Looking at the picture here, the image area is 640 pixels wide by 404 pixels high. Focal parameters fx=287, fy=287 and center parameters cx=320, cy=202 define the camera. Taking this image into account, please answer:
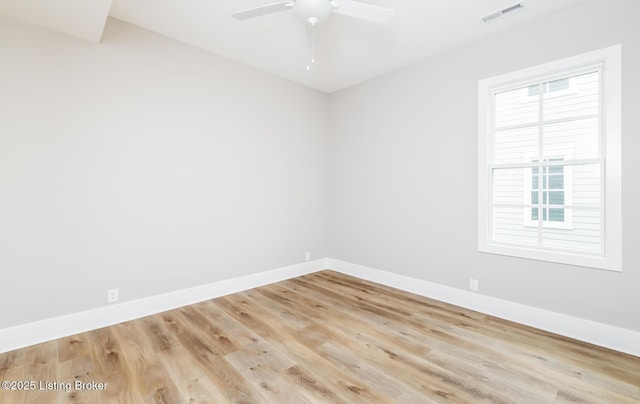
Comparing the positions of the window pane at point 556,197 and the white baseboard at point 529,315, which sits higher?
the window pane at point 556,197

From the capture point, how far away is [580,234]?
2.54 m

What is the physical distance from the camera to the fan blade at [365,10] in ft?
6.60

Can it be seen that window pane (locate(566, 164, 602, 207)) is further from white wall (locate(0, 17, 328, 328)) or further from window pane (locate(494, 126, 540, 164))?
white wall (locate(0, 17, 328, 328))

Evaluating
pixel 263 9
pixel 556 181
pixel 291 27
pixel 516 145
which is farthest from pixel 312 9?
pixel 556 181

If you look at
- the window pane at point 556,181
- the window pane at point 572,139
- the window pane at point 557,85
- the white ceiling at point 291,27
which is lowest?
the window pane at point 556,181

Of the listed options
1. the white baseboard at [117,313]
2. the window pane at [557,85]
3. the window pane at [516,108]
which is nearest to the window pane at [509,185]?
the window pane at [516,108]

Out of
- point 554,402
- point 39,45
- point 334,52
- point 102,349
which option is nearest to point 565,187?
point 554,402

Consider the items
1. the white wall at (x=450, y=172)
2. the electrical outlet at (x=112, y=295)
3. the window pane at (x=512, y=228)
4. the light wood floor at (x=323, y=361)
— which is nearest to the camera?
the light wood floor at (x=323, y=361)

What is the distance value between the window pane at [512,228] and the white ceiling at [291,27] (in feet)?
5.99

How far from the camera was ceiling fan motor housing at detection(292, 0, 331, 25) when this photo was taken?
6.45 ft

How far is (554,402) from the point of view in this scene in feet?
5.73

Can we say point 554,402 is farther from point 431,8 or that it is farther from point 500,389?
point 431,8

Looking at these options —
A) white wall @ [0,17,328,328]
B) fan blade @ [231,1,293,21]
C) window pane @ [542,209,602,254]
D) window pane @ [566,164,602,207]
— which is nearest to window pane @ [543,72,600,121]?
window pane @ [566,164,602,207]

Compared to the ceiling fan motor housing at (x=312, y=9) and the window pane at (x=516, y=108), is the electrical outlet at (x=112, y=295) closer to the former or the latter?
the ceiling fan motor housing at (x=312, y=9)
